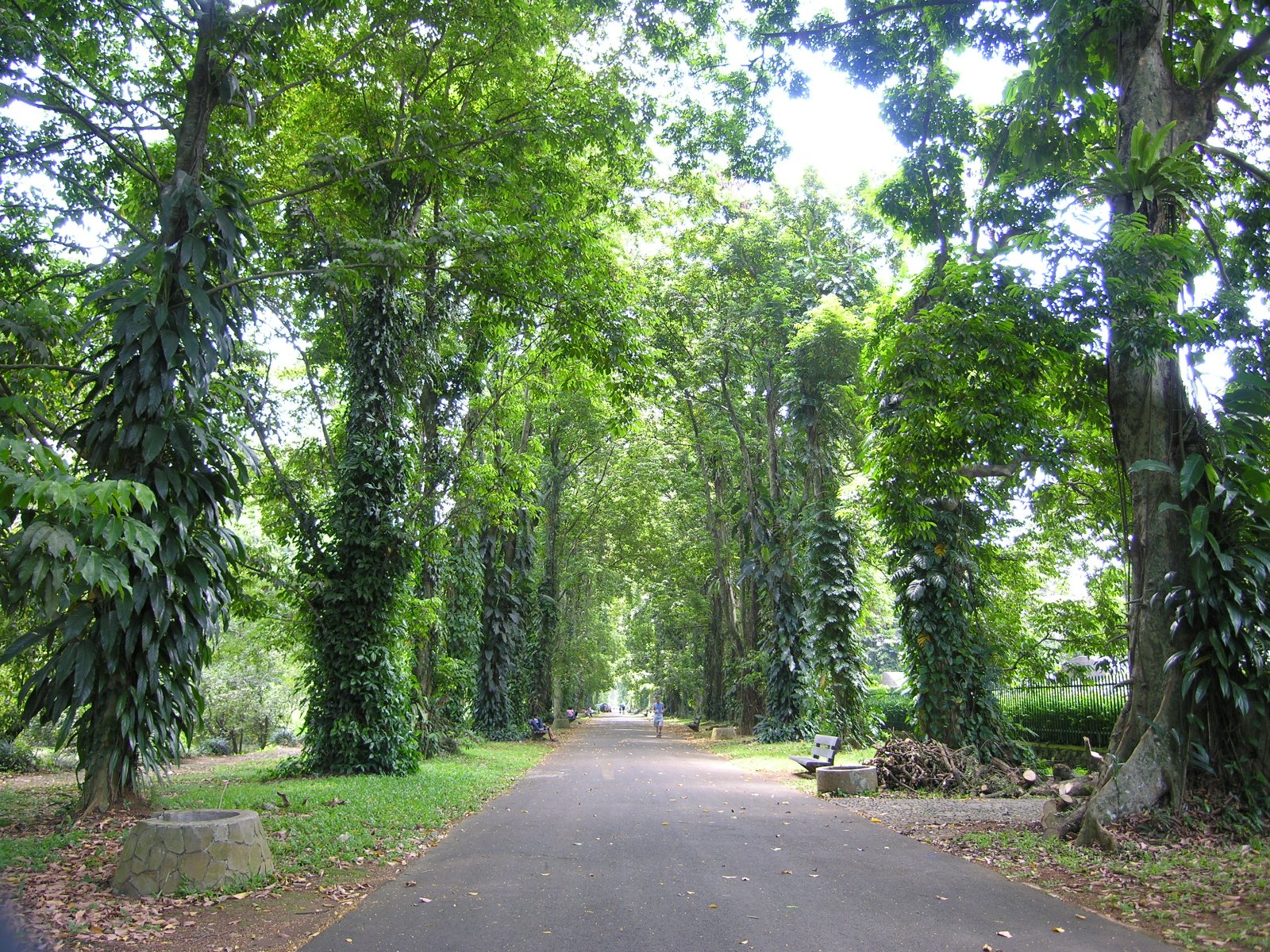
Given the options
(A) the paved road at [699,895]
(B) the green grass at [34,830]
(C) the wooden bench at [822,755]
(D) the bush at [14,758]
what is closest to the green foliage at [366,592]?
(A) the paved road at [699,895]

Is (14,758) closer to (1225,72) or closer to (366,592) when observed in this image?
(366,592)

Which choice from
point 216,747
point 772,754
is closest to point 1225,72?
point 772,754

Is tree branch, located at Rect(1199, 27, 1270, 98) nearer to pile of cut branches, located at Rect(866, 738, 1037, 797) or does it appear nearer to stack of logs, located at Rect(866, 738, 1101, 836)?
stack of logs, located at Rect(866, 738, 1101, 836)

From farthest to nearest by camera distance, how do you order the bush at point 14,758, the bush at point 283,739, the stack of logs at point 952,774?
the bush at point 283,739 < the bush at point 14,758 < the stack of logs at point 952,774

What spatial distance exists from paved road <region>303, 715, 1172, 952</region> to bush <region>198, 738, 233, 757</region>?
54.8ft

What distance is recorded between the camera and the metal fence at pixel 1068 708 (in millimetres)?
14383

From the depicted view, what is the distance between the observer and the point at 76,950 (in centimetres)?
478

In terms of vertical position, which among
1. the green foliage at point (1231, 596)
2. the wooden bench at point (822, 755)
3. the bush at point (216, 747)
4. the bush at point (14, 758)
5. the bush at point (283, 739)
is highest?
the green foliage at point (1231, 596)

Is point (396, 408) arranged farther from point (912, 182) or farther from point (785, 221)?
point (785, 221)

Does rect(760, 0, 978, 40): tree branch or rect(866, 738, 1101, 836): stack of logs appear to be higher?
rect(760, 0, 978, 40): tree branch

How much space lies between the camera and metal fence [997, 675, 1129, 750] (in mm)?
14383

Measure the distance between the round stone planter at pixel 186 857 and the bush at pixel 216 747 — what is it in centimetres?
1950

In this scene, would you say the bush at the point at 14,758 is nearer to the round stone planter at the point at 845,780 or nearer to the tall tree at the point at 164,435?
the tall tree at the point at 164,435

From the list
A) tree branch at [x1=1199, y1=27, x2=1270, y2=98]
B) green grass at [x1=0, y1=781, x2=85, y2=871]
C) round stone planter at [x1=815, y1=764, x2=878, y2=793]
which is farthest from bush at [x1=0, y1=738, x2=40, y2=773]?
tree branch at [x1=1199, y1=27, x2=1270, y2=98]
